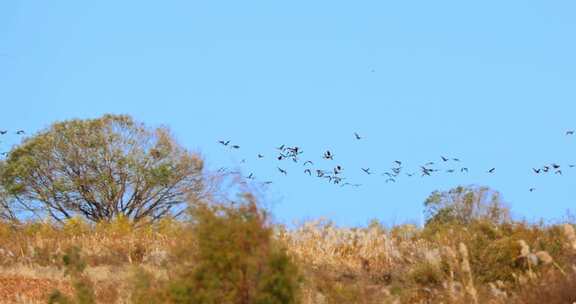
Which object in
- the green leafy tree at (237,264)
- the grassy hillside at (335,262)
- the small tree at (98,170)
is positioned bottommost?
the green leafy tree at (237,264)

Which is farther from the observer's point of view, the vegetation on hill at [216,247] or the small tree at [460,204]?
the small tree at [460,204]

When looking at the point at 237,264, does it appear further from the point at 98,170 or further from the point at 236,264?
the point at 98,170

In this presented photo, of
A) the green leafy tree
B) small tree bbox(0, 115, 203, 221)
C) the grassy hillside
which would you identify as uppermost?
small tree bbox(0, 115, 203, 221)

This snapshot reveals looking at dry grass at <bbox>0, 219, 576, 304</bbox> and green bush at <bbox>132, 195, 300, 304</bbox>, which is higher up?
dry grass at <bbox>0, 219, 576, 304</bbox>

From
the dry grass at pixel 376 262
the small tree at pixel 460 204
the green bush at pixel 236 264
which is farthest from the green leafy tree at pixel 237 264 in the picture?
the small tree at pixel 460 204

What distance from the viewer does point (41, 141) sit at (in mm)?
37812

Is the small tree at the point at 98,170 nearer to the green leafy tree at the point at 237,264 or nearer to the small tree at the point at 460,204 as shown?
the small tree at the point at 460,204

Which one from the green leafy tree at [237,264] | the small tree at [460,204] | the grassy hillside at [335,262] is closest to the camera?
the green leafy tree at [237,264]

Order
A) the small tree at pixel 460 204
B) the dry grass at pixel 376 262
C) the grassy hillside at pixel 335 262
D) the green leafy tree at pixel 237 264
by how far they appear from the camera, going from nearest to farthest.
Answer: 1. the green leafy tree at pixel 237 264
2. the grassy hillside at pixel 335 262
3. the dry grass at pixel 376 262
4. the small tree at pixel 460 204

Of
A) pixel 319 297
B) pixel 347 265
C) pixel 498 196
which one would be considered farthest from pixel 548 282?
pixel 498 196

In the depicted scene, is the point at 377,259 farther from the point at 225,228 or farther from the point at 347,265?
the point at 225,228

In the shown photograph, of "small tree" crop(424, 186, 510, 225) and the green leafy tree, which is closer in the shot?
the green leafy tree

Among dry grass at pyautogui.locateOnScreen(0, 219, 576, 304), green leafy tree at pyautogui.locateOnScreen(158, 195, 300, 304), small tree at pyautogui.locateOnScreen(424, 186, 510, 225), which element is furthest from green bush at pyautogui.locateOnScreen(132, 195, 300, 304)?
small tree at pyautogui.locateOnScreen(424, 186, 510, 225)

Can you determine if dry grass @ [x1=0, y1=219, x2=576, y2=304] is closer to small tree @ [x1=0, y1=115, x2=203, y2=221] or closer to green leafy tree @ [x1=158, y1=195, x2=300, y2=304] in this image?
green leafy tree @ [x1=158, y1=195, x2=300, y2=304]
